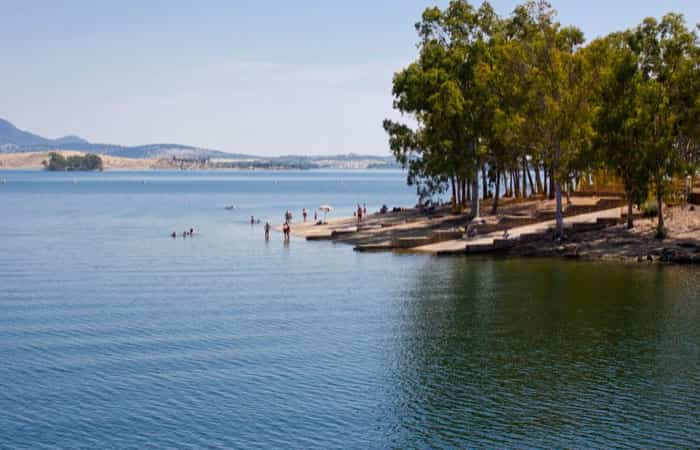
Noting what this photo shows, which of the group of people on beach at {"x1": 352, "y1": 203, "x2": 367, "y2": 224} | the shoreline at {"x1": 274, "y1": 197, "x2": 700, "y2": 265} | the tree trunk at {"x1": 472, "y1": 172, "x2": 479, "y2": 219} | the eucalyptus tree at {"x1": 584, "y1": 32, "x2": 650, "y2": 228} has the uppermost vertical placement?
the eucalyptus tree at {"x1": 584, "y1": 32, "x2": 650, "y2": 228}

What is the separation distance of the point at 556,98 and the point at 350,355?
43829 millimetres

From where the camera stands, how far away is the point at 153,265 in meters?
79.3

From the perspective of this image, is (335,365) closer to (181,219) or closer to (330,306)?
(330,306)

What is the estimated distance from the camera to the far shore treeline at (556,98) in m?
74.4

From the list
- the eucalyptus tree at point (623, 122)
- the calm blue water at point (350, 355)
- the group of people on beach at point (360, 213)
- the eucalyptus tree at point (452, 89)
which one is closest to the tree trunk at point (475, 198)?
the eucalyptus tree at point (452, 89)

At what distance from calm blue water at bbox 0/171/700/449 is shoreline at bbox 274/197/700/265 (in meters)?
4.45

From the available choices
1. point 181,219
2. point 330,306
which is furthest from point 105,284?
point 181,219

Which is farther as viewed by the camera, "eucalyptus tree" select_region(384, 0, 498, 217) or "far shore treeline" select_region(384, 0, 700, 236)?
"eucalyptus tree" select_region(384, 0, 498, 217)

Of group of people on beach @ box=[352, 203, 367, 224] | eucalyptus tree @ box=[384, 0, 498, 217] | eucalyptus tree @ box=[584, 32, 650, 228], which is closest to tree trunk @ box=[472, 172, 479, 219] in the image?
eucalyptus tree @ box=[384, 0, 498, 217]

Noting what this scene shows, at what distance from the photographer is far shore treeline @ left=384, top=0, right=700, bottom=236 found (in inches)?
2928

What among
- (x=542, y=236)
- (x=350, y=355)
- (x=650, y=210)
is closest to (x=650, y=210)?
(x=650, y=210)

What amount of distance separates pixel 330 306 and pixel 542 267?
23.2 meters

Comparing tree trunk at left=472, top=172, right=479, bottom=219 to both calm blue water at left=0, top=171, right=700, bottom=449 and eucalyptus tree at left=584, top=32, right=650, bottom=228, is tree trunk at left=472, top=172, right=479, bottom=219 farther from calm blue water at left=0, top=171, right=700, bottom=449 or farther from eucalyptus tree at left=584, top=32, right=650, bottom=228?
calm blue water at left=0, top=171, right=700, bottom=449

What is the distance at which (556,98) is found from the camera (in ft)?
262
